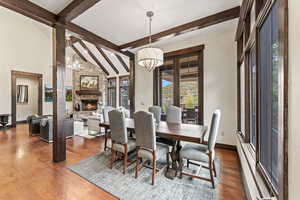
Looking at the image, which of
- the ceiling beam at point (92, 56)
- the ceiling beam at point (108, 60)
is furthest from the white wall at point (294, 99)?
the ceiling beam at point (92, 56)

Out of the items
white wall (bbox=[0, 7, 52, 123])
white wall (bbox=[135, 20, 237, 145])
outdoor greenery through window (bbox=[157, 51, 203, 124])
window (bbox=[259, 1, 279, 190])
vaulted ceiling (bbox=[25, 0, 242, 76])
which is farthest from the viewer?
white wall (bbox=[0, 7, 52, 123])

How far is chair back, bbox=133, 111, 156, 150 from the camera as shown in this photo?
197 cm

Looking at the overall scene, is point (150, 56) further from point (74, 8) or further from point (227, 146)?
point (227, 146)

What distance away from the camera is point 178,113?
3320mm

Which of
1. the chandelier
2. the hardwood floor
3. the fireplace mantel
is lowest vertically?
the hardwood floor

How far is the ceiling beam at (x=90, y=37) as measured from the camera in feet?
10.5

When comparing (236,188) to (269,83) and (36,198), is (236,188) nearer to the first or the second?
(269,83)

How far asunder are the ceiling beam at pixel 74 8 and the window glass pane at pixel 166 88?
2.95 m

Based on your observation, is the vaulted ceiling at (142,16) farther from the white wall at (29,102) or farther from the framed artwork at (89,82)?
the white wall at (29,102)

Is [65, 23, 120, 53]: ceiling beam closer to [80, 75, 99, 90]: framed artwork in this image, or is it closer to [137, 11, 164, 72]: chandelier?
[137, 11, 164, 72]: chandelier

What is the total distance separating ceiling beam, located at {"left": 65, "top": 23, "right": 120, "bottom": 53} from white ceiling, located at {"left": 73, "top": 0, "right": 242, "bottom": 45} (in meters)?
0.11

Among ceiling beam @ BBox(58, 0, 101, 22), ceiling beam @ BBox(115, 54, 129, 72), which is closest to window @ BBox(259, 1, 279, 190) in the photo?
ceiling beam @ BBox(58, 0, 101, 22)

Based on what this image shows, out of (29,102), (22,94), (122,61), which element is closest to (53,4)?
(122,61)

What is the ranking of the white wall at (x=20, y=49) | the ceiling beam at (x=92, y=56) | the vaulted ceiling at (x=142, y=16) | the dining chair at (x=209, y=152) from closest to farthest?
the dining chair at (x=209, y=152) < the vaulted ceiling at (x=142, y=16) < the white wall at (x=20, y=49) < the ceiling beam at (x=92, y=56)
